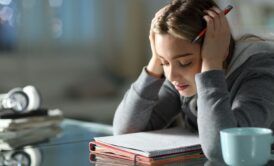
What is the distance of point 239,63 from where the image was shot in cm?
127

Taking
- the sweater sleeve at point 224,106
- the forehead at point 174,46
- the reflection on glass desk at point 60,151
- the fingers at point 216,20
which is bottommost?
the reflection on glass desk at point 60,151

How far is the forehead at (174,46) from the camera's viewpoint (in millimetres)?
1210

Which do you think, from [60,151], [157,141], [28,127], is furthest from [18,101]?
[157,141]

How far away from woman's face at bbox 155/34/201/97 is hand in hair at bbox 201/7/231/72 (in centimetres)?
4

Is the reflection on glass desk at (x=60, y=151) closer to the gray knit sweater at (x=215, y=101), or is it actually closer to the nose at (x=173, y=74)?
the gray knit sweater at (x=215, y=101)

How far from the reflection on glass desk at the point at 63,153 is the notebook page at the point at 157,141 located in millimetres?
35

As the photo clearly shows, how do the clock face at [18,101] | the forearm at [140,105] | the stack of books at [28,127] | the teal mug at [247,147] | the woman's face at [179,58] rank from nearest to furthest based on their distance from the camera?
the teal mug at [247,147] < the woman's face at [179,58] < the forearm at [140,105] < the stack of books at [28,127] < the clock face at [18,101]

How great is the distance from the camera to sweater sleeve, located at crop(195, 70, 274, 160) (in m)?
Result: 1.12

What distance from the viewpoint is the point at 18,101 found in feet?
5.77

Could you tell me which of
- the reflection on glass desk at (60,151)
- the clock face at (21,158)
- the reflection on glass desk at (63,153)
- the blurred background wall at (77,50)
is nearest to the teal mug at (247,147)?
the reflection on glass desk at (63,153)

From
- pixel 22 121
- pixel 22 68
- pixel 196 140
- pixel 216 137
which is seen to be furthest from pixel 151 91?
pixel 22 68

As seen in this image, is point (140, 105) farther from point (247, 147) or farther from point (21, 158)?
point (247, 147)

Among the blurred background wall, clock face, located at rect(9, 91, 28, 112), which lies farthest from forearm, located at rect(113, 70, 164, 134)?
the blurred background wall

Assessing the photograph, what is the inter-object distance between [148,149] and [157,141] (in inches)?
4.3
